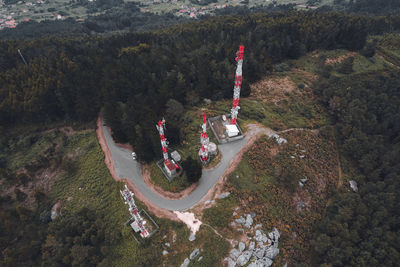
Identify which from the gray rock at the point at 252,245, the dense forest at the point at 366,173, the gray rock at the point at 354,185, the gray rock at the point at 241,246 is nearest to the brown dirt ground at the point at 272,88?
the dense forest at the point at 366,173

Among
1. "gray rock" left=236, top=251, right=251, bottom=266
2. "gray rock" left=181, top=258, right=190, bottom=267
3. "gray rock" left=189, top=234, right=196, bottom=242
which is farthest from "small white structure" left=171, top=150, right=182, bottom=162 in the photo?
"gray rock" left=236, top=251, right=251, bottom=266

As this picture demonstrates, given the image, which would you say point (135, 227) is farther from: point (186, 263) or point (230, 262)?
point (230, 262)

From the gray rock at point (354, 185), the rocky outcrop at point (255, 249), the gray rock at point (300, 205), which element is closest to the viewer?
the rocky outcrop at point (255, 249)

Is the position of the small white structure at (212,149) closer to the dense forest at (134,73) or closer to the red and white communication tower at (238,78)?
the red and white communication tower at (238,78)

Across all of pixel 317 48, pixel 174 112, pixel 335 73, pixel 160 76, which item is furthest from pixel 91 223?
pixel 317 48

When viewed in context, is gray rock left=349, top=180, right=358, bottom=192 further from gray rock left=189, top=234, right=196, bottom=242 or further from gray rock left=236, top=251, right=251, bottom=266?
gray rock left=189, top=234, right=196, bottom=242

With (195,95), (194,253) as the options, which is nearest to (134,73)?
(195,95)
